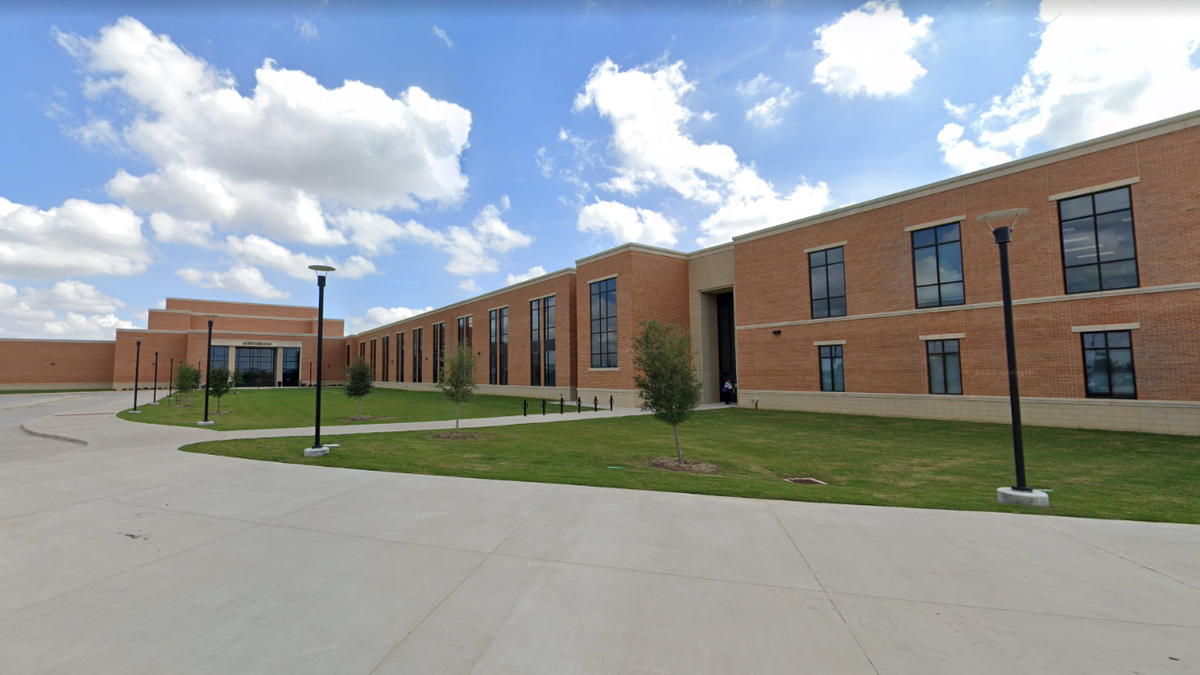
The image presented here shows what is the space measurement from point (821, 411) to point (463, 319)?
40543mm

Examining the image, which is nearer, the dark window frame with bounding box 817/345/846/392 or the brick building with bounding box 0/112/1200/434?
the brick building with bounding box 0/112/1200/434

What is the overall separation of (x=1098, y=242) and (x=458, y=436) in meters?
25.7

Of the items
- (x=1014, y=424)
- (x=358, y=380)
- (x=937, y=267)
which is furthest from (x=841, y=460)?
(x=358, y=380)

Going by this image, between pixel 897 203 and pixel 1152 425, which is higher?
pixel 897 203

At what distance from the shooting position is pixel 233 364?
74.0 meters

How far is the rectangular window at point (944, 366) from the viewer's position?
21.6 meters

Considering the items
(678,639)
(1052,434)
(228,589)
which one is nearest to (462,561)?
(228,589)

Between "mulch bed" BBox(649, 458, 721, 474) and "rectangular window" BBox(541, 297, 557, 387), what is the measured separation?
28750 millimetres

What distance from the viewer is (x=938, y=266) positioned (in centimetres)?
2244

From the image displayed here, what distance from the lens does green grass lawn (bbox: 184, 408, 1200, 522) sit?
8.31 m

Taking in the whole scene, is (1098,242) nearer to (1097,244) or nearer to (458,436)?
(1097,244)

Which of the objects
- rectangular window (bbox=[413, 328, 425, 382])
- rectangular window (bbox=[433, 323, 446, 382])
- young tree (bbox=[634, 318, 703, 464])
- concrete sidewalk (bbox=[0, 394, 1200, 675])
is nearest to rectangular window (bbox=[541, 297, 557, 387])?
rectangular window (bbox=[433, 323, 446, 382])

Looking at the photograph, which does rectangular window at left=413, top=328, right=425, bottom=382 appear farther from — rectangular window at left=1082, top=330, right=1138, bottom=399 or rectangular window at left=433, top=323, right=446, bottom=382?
rectangular window at left=1082, top=330, right=1138, bottom=399

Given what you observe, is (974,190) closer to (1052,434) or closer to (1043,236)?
(1043,236)
